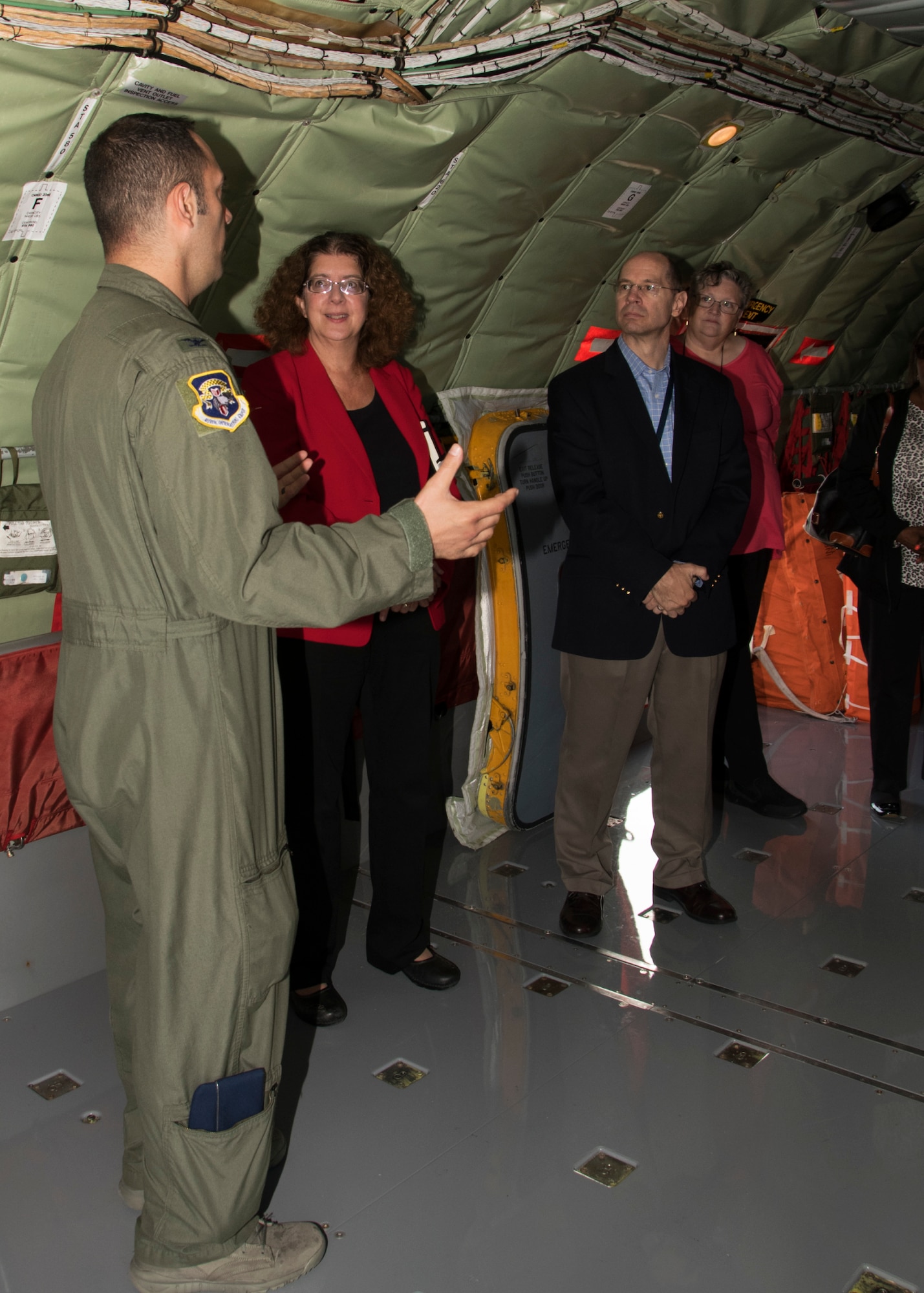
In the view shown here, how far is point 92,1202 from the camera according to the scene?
228 cm

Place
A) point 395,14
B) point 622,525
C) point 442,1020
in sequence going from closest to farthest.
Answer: point 395,14
point 442,1020
point 622,525

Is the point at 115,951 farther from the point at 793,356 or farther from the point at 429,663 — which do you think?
the point at 793,356

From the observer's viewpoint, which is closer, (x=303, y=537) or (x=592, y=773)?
(x=303, y=537)

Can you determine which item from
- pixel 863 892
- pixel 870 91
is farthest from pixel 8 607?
pixel 870 91

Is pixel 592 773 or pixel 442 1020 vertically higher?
pixel 592 773

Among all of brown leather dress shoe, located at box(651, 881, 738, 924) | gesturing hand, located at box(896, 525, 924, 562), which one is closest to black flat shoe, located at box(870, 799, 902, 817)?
gesturing hand, located at box(896, 525, 924, 562)

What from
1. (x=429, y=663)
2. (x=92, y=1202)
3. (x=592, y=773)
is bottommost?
(x=92, y=1202)

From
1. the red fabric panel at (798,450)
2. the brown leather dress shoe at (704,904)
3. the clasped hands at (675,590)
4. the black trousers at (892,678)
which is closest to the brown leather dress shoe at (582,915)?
the brown leather dress shoe at (704,904)

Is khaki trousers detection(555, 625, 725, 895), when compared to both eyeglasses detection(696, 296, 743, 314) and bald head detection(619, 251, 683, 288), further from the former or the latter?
eyeglasses detection(696, 296, 743, 314)

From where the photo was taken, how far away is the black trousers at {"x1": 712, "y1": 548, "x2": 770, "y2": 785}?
13.5ft

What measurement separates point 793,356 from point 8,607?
14.4 feet

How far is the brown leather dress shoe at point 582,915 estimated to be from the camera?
330 centimetres

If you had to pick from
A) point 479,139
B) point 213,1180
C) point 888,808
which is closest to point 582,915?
point 888,808

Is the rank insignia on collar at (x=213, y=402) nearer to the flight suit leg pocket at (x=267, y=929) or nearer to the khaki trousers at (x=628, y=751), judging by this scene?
the flight suit leg pocket at (x=267, y=929)
